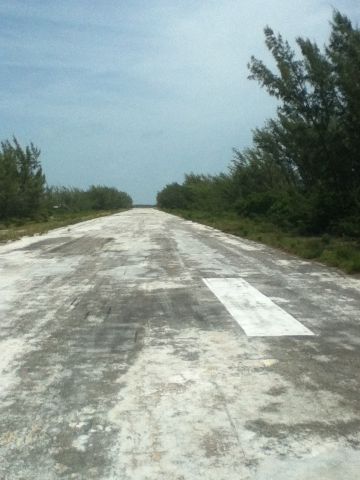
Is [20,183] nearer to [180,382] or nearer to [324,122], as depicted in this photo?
[324,122]

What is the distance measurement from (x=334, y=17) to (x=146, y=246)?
9.54 m

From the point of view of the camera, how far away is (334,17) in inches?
744

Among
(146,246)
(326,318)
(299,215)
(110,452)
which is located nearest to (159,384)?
(110,452)

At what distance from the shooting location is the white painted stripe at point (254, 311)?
21.4 ft

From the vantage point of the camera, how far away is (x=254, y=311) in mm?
7613

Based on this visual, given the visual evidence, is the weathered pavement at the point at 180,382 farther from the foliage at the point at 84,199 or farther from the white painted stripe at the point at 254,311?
the foliage at the point at 84,199

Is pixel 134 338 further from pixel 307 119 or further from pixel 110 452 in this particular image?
pixel 307 119

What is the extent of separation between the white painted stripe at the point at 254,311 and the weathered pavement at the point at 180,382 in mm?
26

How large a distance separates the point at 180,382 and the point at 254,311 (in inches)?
120

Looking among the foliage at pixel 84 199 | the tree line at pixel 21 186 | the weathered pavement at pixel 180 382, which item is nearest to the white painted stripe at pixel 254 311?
the weathered pavement at pixel 180 382

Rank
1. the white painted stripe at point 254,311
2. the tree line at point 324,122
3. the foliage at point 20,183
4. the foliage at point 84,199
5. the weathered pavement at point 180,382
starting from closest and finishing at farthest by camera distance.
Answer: the weathered pavement at point 180,382 → the white painted stripe at point 254,311 → the tree line at point 324,122 → the foliage at point 20,183 → the foliage at point 84,199

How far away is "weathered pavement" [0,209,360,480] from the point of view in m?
3.42

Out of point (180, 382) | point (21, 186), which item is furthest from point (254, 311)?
point (21, 186)

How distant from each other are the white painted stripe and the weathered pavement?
0.03m
